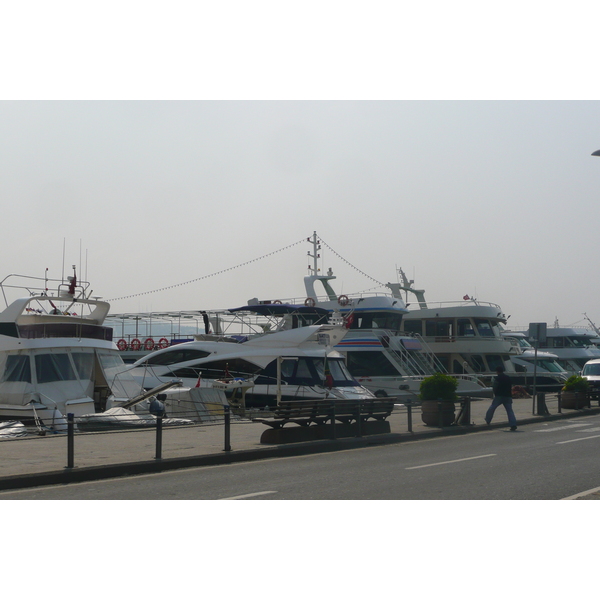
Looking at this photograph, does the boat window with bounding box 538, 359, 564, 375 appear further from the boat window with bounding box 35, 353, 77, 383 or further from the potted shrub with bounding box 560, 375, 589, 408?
the boat window with bounding box 35, 353, 77, 383

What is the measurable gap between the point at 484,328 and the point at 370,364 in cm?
1034

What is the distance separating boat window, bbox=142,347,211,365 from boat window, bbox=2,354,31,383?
25.7ft

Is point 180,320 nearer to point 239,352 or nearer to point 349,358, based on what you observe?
point 349,358

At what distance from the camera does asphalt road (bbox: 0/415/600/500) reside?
9.53 meters

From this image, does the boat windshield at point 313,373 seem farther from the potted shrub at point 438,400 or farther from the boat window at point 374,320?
the boat window at point 374,320

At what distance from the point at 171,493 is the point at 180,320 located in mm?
32033

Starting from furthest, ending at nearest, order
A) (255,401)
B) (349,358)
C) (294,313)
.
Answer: (349,358), (294,313), (255,401)

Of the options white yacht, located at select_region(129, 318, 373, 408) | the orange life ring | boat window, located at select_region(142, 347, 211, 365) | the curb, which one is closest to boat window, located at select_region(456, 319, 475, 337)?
the orange life ring

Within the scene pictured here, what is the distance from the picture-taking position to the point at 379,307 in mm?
38938

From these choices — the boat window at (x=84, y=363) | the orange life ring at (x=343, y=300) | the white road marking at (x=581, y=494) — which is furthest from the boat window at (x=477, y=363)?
the white road marking at (x=581, y=494)

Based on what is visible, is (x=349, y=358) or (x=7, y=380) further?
(x=349, y=358)

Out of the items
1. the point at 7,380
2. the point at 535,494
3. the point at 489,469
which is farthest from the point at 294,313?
the point at 535,494

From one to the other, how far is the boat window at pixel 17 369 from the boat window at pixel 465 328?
28.0 meters

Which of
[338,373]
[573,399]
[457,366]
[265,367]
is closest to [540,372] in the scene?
[457,366]
